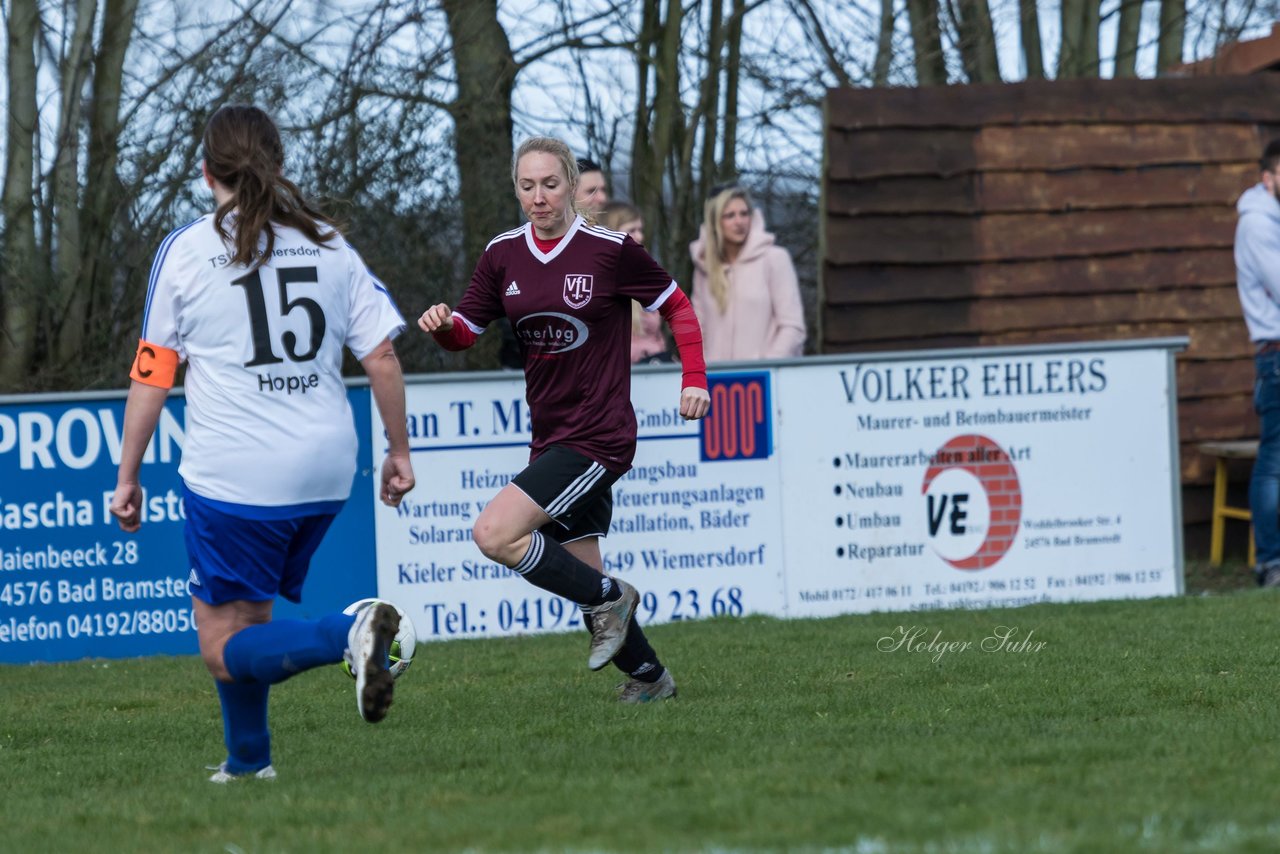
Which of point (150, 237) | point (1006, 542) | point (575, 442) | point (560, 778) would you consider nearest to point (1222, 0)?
point (1006, 542)

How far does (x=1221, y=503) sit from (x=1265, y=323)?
1.80 m

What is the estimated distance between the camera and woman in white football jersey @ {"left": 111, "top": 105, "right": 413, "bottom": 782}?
15.2 feet

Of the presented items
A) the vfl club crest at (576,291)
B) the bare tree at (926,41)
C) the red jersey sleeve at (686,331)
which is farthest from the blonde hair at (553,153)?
the bare tree at (926,41)

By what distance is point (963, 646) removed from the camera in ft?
24.6

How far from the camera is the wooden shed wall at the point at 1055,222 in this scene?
10.9m

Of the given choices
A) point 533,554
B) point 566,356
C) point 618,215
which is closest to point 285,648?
point 533,554

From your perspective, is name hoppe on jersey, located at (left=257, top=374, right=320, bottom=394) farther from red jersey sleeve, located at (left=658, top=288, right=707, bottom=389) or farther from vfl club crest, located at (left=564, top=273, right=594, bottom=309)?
red jersey sleeve, located at (left=658, top=288, right=707, bottom=389)

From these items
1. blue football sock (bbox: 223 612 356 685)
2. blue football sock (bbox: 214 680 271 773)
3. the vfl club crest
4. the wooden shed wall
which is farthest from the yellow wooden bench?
blue football sock (bbox: 223 612 356 685)

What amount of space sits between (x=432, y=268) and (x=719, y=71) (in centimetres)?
297

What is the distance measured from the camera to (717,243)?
9.62 m

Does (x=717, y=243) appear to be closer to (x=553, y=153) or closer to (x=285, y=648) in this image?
(x=553, y=153)

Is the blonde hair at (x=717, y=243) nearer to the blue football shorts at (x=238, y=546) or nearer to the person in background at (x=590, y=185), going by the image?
the person in background at (x=590, y=185)

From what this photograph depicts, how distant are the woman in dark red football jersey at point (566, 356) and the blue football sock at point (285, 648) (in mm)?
1279

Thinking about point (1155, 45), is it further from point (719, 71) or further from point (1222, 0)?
point (719, 71)
